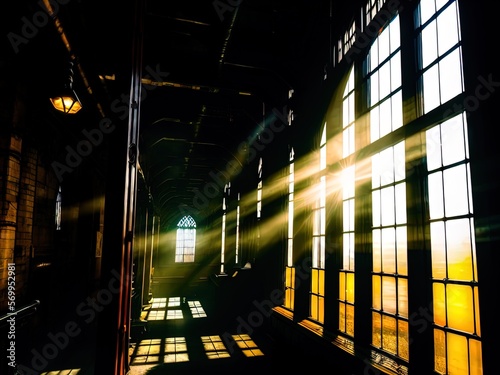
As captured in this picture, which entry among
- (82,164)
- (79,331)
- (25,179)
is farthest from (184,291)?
(25,179)

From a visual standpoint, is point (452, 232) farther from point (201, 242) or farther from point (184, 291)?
point (201, 242)

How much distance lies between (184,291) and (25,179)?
13.4 m

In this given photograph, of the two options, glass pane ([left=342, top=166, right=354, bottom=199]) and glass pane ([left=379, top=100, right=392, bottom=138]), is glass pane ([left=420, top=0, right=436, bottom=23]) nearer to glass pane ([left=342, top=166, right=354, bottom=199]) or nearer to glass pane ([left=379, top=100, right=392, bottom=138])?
glass pane ([left=379, top=100, right=392, bottom=138])

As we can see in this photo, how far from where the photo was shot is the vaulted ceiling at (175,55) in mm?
3496

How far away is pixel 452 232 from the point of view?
109 inches

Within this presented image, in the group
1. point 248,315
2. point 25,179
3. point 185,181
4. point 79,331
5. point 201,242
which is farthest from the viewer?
point 201,242

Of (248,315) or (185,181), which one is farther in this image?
(185,181)

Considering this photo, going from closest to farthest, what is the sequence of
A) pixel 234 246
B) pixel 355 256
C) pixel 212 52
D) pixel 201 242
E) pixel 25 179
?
pixel 355 256 < pixel 25 179 < pixel 212 52 < pixel 234 246 < pixel 201 242

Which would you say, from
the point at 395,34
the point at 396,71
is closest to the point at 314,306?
the point at 396,71

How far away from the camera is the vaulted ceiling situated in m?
3.50

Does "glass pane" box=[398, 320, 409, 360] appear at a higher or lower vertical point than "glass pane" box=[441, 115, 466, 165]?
lower

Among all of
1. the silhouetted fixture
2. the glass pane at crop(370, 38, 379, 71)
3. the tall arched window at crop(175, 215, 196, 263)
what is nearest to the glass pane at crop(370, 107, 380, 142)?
the glass pane at crop(370, 38, 379, 71)

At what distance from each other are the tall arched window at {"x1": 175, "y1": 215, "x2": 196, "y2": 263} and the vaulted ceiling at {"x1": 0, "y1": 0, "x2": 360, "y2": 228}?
18117 mm

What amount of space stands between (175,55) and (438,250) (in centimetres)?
487
